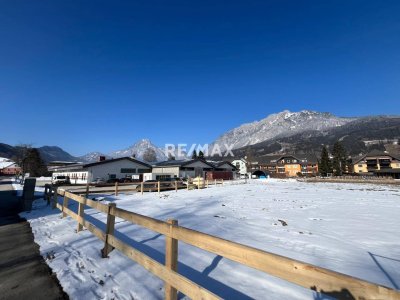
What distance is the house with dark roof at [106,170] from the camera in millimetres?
49188

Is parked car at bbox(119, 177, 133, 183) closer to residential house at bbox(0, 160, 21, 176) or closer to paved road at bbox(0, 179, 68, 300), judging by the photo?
paved road at bbox(0, 179, 68, 300)

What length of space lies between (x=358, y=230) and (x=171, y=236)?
347 inches

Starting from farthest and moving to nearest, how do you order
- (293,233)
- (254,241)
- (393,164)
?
→ (393,164), (293,233), (254,241)

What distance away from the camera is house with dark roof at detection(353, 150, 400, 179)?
9694 centimetres

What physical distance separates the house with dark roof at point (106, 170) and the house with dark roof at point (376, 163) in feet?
286

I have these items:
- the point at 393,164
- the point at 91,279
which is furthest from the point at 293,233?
the point at 393,164

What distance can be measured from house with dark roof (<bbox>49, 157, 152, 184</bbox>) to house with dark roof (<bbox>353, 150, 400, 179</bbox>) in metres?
87.1

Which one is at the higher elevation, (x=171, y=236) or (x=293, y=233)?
(x=171, y=236)

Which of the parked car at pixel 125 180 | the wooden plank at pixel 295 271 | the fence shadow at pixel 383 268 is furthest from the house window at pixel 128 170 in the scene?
the wooden plank at pixel 295 271

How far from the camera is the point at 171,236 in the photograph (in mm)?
3660

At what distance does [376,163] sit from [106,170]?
356 ft

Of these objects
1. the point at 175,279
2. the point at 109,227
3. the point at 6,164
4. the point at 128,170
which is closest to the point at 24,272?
the point at 109,227

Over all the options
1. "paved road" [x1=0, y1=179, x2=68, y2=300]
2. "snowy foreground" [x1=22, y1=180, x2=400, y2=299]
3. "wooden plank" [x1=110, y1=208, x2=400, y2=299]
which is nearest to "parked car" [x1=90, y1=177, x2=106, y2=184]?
"snowy foreground" [x1=22, y1=180, x2=400, y2=299]

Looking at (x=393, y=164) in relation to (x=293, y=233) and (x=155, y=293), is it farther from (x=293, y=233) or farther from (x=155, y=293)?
(x=155, y=293)
